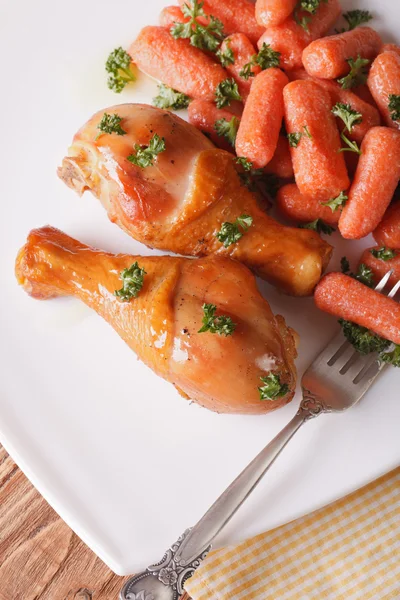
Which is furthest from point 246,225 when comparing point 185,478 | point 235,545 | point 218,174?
point 235,545

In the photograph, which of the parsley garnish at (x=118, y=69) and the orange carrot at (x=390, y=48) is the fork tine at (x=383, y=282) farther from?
the parsley garnish at (x=118, y=69)

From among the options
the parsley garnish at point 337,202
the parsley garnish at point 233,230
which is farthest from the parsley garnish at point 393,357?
the parsley garnish at point 233,230

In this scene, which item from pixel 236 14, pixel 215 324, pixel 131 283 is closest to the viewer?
pixel 215 324

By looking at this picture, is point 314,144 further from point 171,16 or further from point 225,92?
point 171,16

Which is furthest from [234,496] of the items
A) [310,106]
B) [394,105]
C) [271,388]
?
[394,105]

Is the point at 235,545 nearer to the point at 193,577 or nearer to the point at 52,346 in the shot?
the point at 193,577

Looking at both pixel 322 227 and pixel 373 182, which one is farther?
pixel 322 227

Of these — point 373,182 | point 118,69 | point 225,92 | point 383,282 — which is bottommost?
point 383,282
